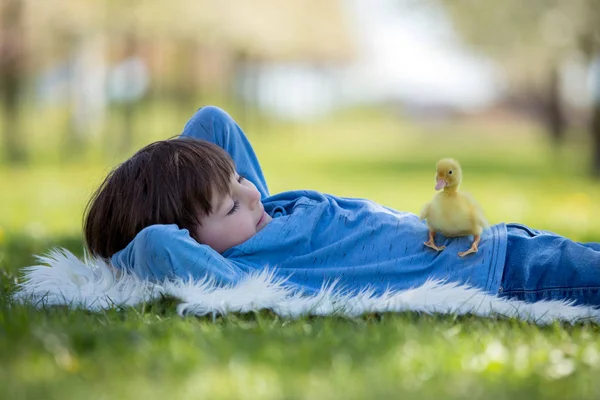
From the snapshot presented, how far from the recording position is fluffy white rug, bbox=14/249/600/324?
268cm

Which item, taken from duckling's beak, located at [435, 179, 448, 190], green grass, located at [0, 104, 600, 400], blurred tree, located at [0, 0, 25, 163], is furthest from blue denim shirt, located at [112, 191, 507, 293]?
blurred tree, located at [0, 0, 25, 163]

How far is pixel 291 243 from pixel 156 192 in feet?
1.78

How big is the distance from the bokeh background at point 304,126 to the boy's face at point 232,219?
72cm

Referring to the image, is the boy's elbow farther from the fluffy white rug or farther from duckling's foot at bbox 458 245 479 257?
duckling's foot at bbox 458 245 479 257

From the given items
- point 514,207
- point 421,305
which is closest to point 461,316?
point 421,305

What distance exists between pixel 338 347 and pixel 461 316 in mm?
661

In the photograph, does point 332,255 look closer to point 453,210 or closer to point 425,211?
point 425,211

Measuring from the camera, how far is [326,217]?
10.6ft

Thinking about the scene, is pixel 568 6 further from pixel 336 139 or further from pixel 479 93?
pixel 479 93

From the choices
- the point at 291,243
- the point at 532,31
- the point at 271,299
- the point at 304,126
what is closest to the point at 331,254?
the point at 291,243

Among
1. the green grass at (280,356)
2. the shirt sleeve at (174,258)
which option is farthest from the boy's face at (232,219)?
the green grass at (280,356)

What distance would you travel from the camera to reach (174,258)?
284cm

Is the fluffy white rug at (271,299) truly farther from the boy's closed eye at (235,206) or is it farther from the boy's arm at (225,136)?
the boy's arm at (225,136)

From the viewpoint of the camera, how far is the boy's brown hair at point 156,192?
301cm
